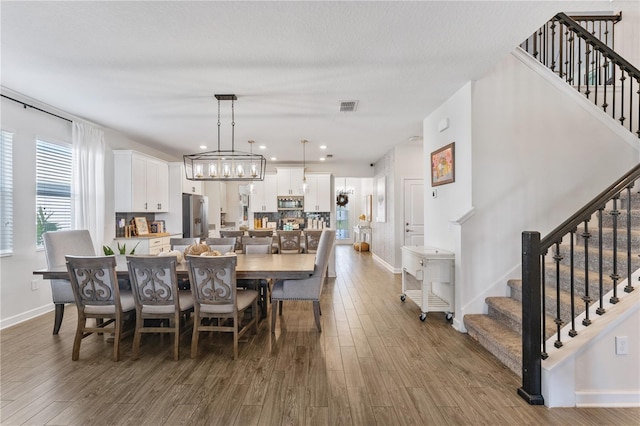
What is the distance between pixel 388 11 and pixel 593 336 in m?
2.66

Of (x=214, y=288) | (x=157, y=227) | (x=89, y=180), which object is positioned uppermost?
(x=89, y=180)

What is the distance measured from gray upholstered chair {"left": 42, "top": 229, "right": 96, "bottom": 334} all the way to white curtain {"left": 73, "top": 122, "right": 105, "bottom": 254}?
3.57 feet

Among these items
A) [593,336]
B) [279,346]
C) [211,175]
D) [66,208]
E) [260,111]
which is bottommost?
[279,346]

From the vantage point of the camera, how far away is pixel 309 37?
2508 millimetres

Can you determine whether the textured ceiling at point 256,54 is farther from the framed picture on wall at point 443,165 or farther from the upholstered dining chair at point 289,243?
the upholstered dining chair at point 289,243

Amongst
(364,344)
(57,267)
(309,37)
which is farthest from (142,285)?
(309,37)

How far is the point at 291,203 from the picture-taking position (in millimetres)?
8555

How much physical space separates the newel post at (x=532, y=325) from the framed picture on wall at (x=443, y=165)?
172 centimetres

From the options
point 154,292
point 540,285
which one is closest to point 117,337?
point 154,292

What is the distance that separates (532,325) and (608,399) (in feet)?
2.25

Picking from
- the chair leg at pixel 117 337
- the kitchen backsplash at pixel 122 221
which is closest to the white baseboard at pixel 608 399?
the chair leg at pixel 117 337

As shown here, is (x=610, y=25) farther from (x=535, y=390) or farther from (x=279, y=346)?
(x=279, y=346)

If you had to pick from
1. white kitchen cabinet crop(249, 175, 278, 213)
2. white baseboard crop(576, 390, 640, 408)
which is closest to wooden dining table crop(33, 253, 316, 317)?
white baseboard crop(576, 390, 640, 408)

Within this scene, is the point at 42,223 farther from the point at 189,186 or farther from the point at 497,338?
the point at 497,338
